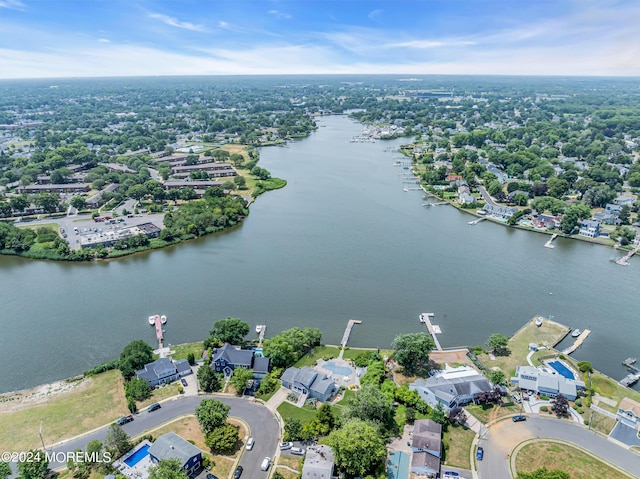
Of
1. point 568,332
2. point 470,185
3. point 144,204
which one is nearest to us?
point 568,332

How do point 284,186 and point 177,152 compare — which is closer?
point 284,186

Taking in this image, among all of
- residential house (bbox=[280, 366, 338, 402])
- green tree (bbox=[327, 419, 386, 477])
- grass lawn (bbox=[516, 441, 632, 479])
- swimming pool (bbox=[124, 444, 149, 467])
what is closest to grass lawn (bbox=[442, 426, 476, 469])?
grass lawn (bbox=[516, 441, 632, 479])

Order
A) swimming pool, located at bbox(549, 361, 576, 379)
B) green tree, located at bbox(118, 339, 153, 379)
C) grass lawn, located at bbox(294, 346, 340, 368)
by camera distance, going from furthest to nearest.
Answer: grass lawn, located at bbox(294, 346, 340, 368) < swimming pool, located at bbox(549, 361, 576, 379) < green tree, located at bbox(118, 339, 153, 379)

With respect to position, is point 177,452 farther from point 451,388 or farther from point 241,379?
point 451,388

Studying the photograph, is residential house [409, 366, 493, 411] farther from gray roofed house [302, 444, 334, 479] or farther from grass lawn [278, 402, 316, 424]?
gray roofed house [302, 444, 334, 479]

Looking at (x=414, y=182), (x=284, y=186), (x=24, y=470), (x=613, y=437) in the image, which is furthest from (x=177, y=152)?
(x=613, y=437)

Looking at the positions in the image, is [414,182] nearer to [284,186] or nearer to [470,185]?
[470,185]

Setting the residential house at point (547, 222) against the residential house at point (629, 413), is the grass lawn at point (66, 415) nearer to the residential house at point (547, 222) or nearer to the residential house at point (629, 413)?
the residential house at point (629, 413)
